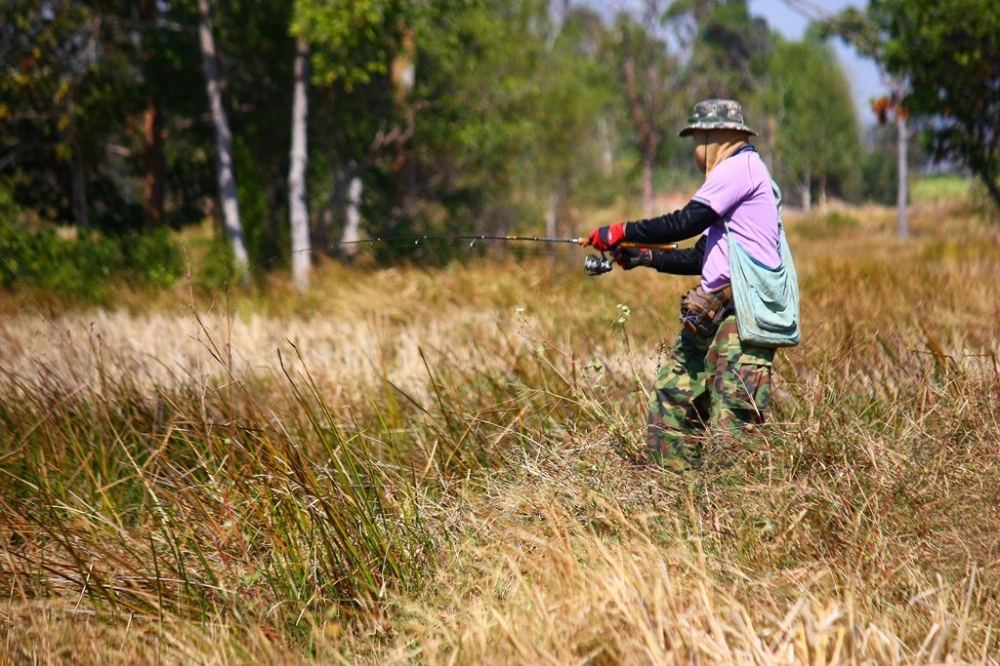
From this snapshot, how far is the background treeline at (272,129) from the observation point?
12352 mm

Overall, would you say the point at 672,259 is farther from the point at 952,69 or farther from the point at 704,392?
the point at 952,69

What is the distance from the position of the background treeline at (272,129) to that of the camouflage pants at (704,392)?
7.28 meters

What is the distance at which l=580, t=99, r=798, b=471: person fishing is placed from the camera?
3.95m

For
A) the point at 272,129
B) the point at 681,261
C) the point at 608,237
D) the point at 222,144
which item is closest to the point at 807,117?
the point at 272,129

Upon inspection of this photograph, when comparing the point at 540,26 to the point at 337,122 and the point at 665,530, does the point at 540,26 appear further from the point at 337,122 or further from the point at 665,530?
the point at 665,530

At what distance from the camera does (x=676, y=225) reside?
3.96m

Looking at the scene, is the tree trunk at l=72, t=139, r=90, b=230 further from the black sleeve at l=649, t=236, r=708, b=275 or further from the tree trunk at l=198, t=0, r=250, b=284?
the black sleeve at l=649, t=236, r=708, b=275

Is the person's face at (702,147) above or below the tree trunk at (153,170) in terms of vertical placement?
below

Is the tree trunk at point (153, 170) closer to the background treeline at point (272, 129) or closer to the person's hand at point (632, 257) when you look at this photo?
the background treeline at point (272, 129)

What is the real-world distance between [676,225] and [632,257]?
375 millimetres

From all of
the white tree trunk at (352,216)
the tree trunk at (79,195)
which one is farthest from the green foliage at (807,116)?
the tree trunk at (79,195)

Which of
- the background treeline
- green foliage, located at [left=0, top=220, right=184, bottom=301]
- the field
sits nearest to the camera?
the field

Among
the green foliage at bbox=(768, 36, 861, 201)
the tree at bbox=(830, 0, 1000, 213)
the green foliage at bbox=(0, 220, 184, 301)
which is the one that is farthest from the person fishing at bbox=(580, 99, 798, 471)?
the green foliage at bbox=(768, 36, 861, 201)

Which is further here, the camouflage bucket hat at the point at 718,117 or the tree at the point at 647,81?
the tree at the point at 647,81
